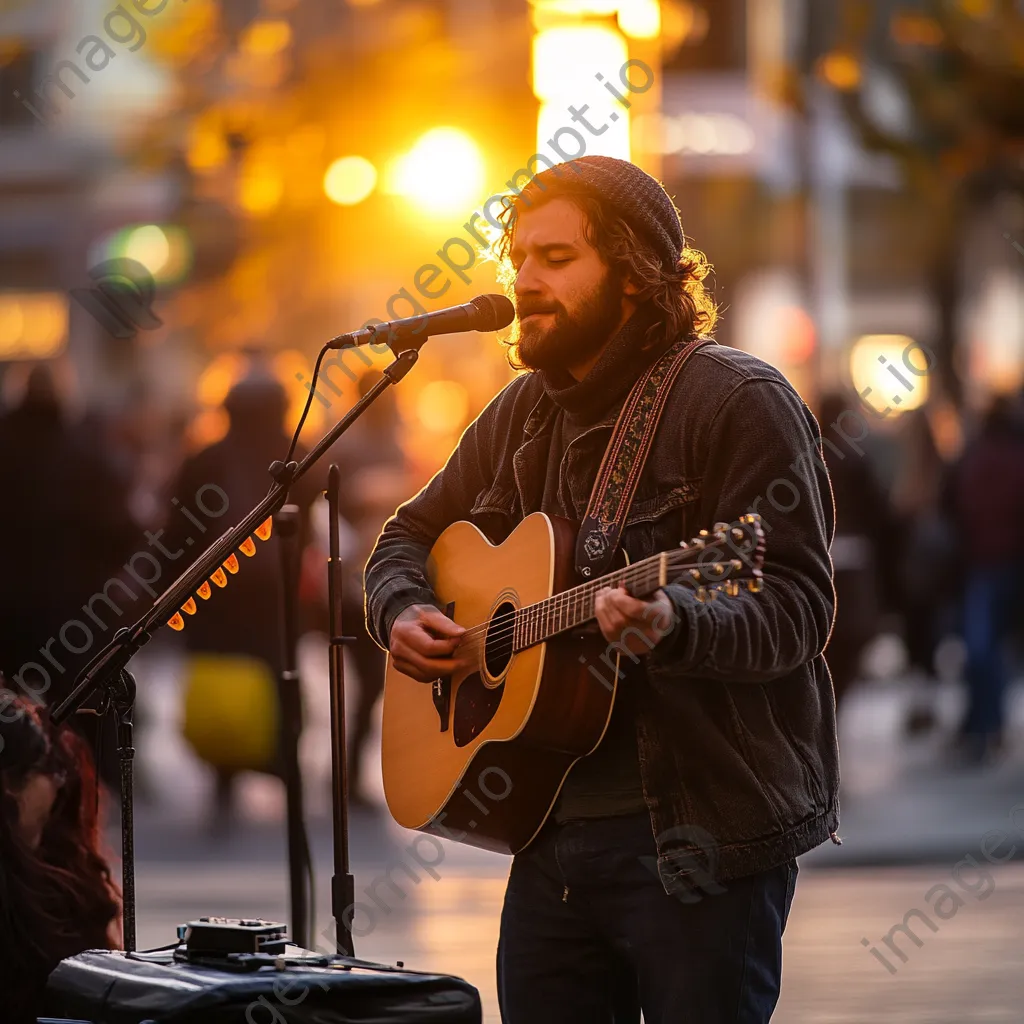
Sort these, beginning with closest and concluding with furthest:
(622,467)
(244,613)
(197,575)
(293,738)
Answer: (622,467), (197,575), (293,738), (244,613)

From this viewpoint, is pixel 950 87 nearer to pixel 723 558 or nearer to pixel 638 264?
A: pixel 638 264

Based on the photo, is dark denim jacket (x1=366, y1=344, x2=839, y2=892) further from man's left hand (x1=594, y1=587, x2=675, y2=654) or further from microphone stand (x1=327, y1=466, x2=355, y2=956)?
microphone stand (x1=327, y1=466, x2=355, y2=956)

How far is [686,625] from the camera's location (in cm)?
291

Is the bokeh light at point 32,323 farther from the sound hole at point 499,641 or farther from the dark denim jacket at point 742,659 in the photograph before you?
the dark denim jacket at point 742,659

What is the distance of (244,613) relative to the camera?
846cm

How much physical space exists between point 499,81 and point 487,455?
25.6 ft

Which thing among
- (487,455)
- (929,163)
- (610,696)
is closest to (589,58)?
(487,455)

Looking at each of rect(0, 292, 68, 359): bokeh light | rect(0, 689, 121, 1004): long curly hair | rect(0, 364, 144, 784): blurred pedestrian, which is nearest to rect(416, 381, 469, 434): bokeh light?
rect(0, 364, 144, 784): blurred pedestrian

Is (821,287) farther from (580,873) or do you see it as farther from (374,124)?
(580,873)

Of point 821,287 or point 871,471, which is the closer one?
point 871,471

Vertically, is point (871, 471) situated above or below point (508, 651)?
above

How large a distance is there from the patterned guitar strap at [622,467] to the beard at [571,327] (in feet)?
0.36

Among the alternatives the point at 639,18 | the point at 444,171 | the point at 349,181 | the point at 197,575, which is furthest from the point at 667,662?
the point at 349,181

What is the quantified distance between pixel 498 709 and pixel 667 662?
0.53m
